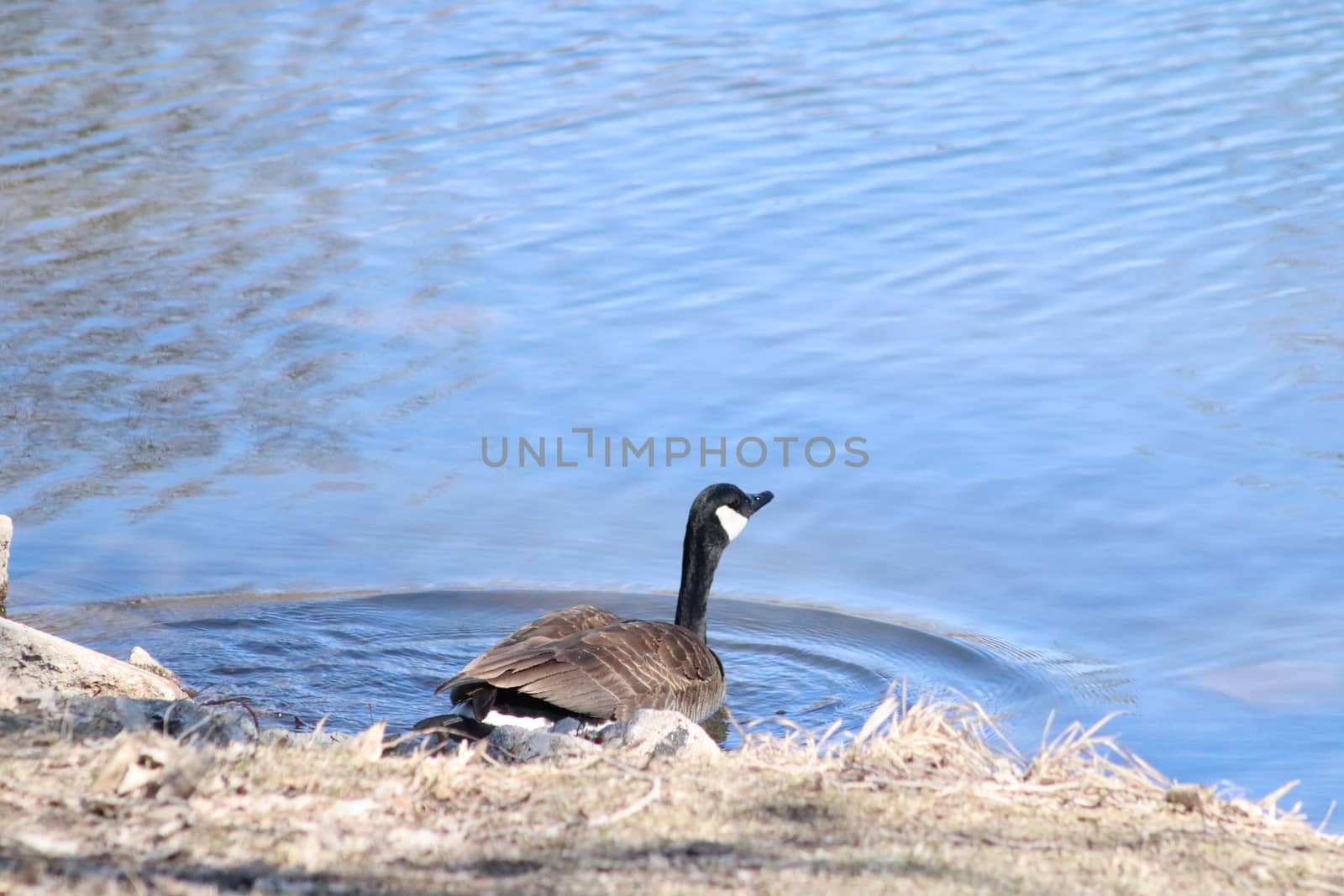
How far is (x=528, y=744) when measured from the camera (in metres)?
4.99

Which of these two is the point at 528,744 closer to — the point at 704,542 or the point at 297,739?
the point at 297,739

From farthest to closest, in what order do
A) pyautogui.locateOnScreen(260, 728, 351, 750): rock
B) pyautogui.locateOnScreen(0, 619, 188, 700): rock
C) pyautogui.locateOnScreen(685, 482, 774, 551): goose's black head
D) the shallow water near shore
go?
pyautogui.locateOnScreen(685, 482, 774, 551): goose's black head → the shallow water near shore → pyautogui.locateOnScreen(0, 619, 188, 700): rock → pyautogui.locateOnScreen(260, 728, 351, 750): rock

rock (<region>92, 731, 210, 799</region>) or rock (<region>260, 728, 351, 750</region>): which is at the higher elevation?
rock (<region>92, 731, 210, 799</region>)

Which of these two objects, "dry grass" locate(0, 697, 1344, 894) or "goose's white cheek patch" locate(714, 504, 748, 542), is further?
"goose's white cheek patch" locate(714, 504, 748, 542)

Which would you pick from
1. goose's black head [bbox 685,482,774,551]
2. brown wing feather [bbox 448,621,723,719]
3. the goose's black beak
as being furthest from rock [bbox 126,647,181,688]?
the goose's black beak

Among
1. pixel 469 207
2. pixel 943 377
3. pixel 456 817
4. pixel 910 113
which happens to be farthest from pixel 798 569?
pixel 910 113

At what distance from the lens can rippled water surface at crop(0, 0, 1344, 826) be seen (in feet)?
26.5

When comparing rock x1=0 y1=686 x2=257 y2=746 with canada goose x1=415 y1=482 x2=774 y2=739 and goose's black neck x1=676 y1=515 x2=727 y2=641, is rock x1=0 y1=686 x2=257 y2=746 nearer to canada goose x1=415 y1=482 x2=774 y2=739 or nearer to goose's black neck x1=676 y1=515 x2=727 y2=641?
canada goose x1=415 y1=482 x2=774 y2=739

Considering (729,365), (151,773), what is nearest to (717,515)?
(729,365)

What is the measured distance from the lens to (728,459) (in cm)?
984

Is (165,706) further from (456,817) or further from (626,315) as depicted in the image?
(626,315)

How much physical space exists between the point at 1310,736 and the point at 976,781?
128 inches

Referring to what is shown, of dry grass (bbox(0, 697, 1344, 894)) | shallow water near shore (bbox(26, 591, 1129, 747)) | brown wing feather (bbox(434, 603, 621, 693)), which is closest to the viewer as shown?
dry grass (bbox(0, 697, 1344, 894))

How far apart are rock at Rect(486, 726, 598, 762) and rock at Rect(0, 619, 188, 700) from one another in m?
1.60
